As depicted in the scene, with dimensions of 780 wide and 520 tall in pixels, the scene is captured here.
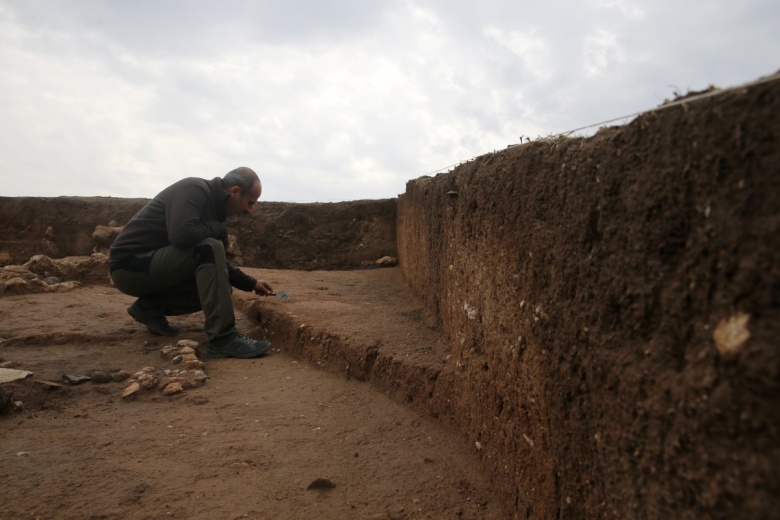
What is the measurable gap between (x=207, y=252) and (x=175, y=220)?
0.98 feet

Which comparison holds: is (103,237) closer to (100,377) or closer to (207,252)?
(207,252)

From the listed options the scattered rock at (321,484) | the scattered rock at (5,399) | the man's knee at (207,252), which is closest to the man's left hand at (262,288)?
the man's knee at (207,252)

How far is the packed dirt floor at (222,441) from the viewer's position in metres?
1.97

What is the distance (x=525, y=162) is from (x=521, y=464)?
1.00 m

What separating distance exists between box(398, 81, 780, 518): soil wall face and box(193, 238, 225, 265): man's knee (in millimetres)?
2374

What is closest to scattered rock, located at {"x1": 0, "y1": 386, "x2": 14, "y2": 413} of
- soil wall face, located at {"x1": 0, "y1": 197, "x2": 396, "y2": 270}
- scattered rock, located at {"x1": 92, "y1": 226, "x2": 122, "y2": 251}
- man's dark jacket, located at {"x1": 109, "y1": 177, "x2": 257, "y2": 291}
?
man's dark jacket, located at {"x1": 109, "y1": 177, "x2": 257, "y2": 291}

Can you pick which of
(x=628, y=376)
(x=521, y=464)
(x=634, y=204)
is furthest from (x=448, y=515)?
(x=634, y=204)

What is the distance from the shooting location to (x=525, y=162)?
193 cm

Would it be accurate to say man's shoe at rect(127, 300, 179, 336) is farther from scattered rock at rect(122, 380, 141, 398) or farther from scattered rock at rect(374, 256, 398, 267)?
scattered rock at rect(374, 256, 398, 267)

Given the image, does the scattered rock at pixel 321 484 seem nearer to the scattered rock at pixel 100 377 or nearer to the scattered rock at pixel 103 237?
the scattered rock at pixel 100 377

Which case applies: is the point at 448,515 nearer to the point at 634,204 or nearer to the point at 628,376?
the point at 628,376

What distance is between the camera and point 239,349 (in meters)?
3.84

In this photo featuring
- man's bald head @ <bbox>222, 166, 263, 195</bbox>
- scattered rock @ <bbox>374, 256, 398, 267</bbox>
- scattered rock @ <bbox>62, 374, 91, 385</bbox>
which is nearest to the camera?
scattered rock @ <bbox>62, 374, 91, 385</bbox>

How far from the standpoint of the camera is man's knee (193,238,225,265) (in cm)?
389
